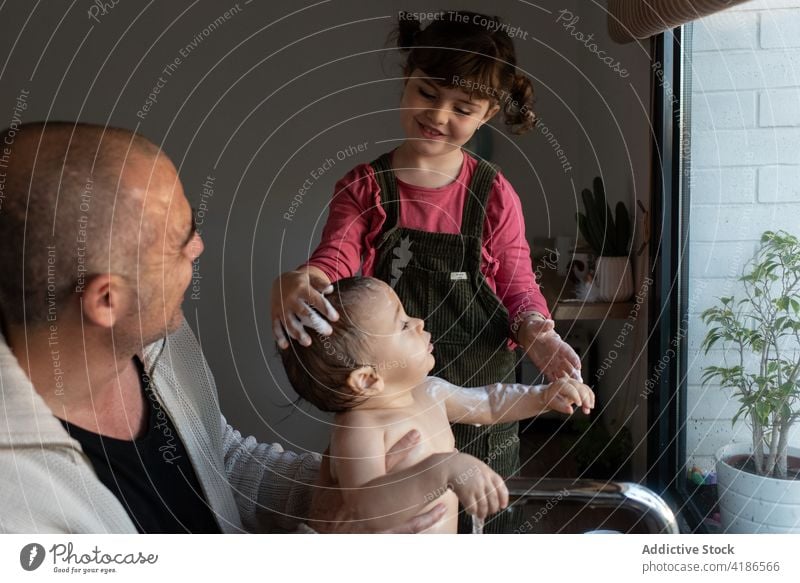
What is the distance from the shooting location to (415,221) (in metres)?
0.45

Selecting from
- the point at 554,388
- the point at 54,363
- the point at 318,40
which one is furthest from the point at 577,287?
the point at 54,363

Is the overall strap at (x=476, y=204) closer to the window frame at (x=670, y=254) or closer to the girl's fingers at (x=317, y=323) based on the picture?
the girl's fingers at (x=317, y=323)

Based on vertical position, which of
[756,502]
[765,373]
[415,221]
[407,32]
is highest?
[407,32]

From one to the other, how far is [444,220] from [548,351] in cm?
11

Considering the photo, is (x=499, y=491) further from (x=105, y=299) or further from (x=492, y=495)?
(x=105, y=299)

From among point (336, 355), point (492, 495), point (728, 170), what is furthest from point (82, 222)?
point (728, 170)

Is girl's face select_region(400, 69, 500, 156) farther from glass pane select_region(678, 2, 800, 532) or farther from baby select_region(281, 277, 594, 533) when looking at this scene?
glass pane select_region(678, 2, 800, 532)

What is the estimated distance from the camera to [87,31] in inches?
21.7

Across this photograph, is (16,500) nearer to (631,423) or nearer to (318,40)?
(318,40)

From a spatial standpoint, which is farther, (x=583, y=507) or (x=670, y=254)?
(x=670, y=254)

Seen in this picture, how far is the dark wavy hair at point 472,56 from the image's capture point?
17.1 inches

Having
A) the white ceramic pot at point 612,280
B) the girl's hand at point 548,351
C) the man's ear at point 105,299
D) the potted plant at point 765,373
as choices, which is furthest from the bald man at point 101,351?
the potted plant at point 765,373

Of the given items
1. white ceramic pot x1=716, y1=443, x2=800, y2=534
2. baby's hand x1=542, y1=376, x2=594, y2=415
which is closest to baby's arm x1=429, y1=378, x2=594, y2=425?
baby's hand x1=542, y1=376, x2=594, y2=415

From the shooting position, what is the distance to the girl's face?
440 mm
